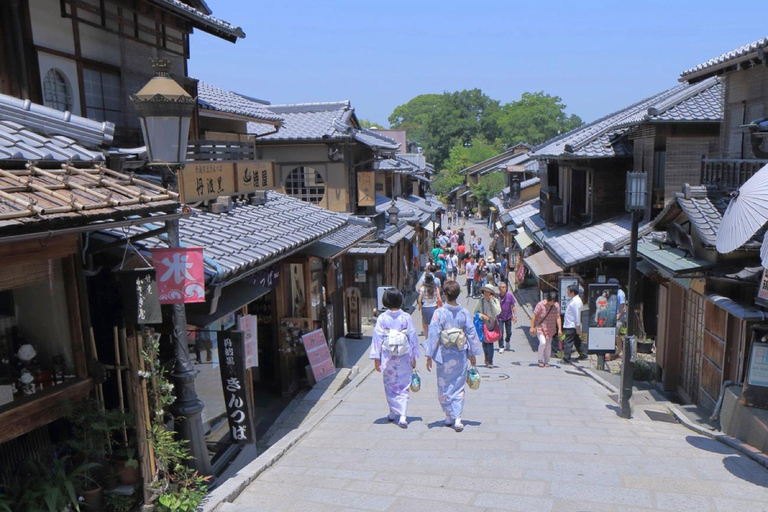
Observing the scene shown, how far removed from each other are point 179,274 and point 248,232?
12.2 ft

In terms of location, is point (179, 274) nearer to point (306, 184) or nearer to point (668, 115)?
point (668, 115)

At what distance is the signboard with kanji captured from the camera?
38.9ft

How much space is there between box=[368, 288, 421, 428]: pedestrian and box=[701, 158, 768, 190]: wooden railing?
5905mm

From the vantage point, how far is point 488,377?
44.8 ft

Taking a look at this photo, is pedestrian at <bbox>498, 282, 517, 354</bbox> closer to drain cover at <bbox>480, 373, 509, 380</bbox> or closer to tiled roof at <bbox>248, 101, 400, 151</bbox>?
drain cover at <bbox>480, 373, 509, 380</bbox>

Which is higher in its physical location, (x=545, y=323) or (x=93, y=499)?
(x=93, y=499)

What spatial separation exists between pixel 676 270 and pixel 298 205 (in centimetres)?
808

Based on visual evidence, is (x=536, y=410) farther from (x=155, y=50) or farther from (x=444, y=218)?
(x=444, y=218)

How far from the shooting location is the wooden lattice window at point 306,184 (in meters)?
21.9

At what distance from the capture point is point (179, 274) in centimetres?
625

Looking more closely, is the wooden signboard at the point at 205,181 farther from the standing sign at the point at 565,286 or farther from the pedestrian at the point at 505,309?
the standing sign at the point at 565,286

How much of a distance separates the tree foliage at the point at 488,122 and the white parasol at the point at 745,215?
83.8 metres

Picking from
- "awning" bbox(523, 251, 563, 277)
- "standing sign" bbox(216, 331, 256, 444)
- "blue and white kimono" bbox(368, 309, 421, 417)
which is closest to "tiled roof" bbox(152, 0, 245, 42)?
"standing sign" bbox(216, 331, 256, 444)

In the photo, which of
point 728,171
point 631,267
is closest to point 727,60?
point 728,171
